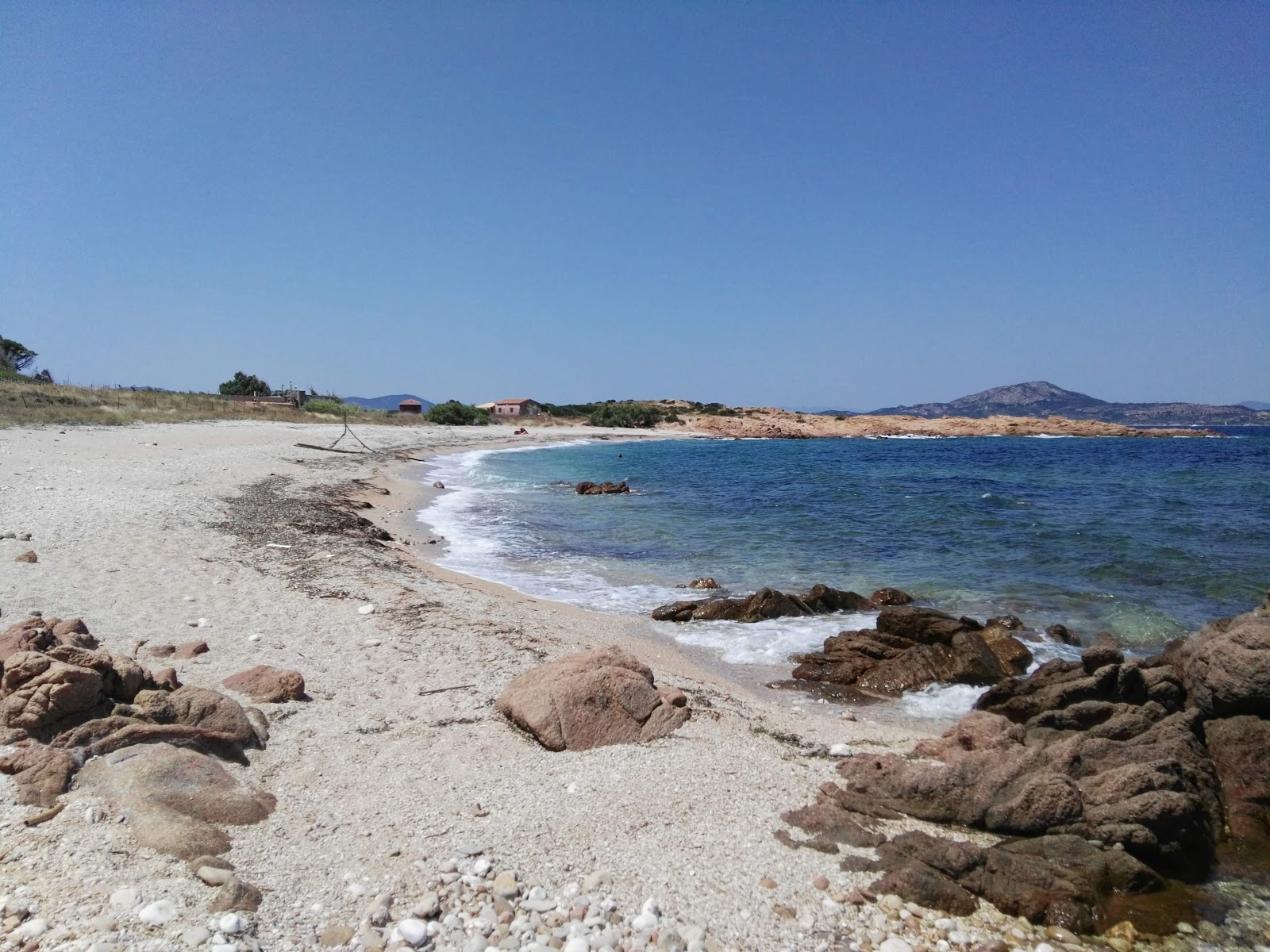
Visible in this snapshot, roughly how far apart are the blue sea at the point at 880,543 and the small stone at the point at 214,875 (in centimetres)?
679

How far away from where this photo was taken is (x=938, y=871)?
4293 mm

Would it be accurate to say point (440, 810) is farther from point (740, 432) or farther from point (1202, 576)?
point (740, 432)

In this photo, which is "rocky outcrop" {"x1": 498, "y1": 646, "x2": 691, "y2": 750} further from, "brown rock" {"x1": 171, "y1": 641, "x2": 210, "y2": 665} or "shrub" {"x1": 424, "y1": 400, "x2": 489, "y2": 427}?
"shrub" {"x1": 424, "y1": 400, "x2": 489, "y2": 427}

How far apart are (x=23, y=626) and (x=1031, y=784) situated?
7.41 metres

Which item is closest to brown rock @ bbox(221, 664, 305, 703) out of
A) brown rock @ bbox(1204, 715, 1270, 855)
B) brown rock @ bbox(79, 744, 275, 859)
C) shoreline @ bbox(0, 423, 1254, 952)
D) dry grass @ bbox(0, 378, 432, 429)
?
shoreline @ bbox(0, 423, 1254, 952)

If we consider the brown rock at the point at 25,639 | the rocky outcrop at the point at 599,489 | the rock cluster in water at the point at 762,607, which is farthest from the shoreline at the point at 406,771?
the rocky outcrop at the point at 599,489

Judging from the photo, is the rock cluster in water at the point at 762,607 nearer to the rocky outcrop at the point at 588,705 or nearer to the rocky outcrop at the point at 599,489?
the rocky outcrop at the point at 588,705

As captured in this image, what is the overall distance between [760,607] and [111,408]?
4040 centimetres

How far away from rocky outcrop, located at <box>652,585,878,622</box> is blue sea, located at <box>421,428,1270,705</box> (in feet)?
0.82

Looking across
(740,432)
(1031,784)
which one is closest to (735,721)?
(1031,784)

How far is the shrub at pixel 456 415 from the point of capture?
255ft

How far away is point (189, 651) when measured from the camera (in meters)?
6.74

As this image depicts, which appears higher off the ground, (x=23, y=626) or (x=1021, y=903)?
(x=23, y=626)

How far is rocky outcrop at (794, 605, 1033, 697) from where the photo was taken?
28.4 ft
